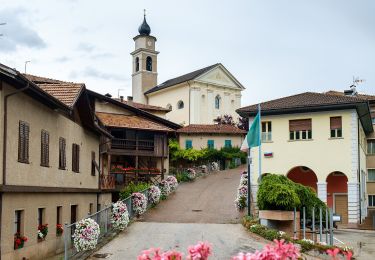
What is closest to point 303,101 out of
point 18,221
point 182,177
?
point 182,177

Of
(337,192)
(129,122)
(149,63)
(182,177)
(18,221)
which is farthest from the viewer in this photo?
(149,63)

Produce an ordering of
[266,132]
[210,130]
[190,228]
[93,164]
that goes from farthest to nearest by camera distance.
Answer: [210,130] < [266,132] < [93,164] < [190,228]

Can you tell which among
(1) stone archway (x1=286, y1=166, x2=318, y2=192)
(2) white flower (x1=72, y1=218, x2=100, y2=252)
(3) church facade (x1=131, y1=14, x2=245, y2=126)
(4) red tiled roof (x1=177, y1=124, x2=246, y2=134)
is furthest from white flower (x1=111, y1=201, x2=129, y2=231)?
(3) church facade (x1=131, y1=14, x2=245, y2=126)

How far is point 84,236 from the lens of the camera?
1938 cm

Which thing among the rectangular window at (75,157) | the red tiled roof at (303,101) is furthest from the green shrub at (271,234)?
the red tiled roof at (303,101)

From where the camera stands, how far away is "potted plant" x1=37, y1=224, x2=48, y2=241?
18.9 meters

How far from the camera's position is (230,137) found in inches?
2408

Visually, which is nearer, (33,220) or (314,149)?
(33,220)

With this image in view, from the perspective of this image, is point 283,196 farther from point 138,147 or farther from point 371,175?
point 371,175

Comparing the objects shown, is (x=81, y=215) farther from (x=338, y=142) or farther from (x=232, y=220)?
(x=338, y=142)

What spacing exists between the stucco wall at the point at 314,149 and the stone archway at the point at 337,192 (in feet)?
6.71

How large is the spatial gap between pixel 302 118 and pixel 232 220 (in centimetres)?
1018

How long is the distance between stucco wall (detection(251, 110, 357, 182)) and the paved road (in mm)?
3542

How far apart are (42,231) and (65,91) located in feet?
19.5
